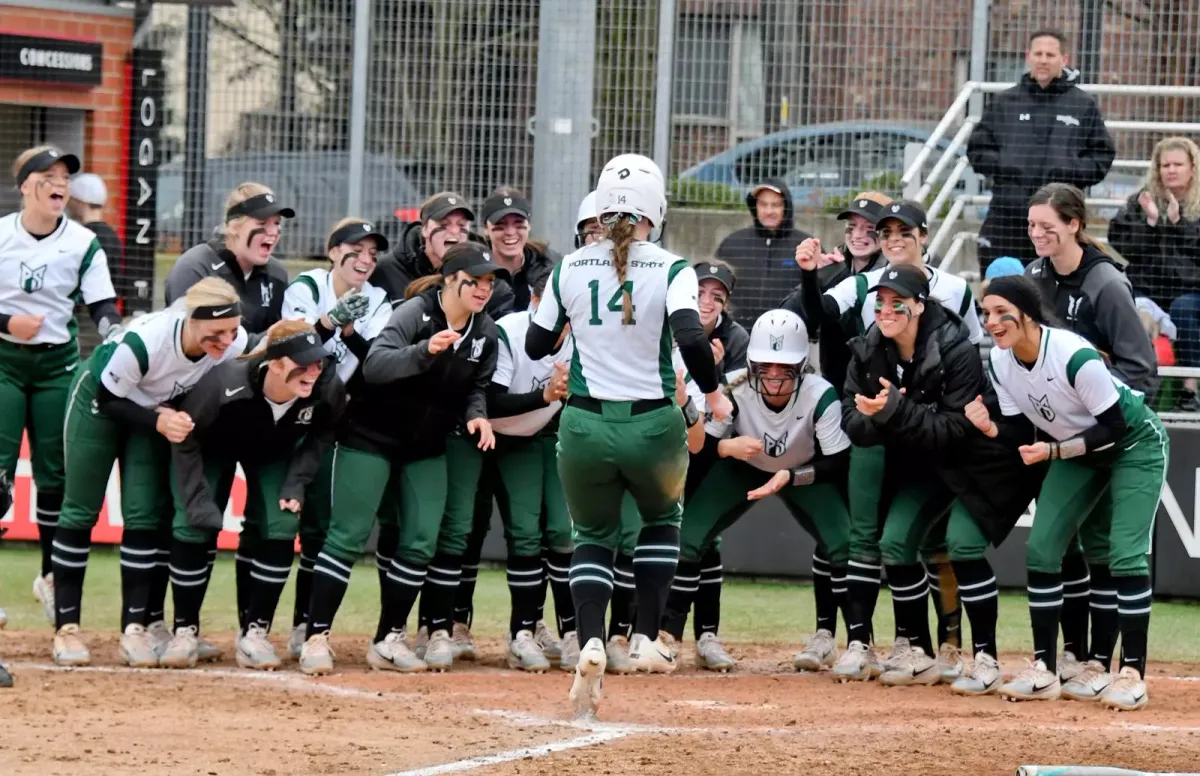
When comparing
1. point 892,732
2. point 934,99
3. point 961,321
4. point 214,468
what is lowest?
point 892,732

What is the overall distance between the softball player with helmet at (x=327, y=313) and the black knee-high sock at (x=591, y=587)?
5.52 feet

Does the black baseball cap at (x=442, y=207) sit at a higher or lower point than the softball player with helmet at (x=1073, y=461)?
higher

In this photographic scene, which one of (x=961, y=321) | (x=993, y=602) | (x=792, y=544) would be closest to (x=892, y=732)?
→ (x=993, y=602)

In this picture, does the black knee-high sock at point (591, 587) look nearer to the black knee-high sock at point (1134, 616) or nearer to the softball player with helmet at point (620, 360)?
the softball player with helmet at point (620, 360)

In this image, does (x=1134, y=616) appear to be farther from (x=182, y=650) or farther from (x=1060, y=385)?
Answer: (x=182, y=650)

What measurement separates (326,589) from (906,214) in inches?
122

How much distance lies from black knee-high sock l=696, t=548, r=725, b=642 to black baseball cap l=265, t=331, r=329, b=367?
7.40ft

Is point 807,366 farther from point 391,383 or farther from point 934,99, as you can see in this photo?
point 934,99

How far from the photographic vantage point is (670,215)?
11805 millimetres

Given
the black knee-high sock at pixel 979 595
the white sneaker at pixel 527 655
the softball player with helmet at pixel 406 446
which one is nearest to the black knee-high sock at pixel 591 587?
the softball player with helmet at pixel 406 446

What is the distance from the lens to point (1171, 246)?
11.2 meters

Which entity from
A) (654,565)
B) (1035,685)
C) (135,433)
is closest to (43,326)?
(135,433)

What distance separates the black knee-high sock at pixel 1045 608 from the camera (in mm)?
8008

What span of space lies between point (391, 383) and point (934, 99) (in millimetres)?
4995
